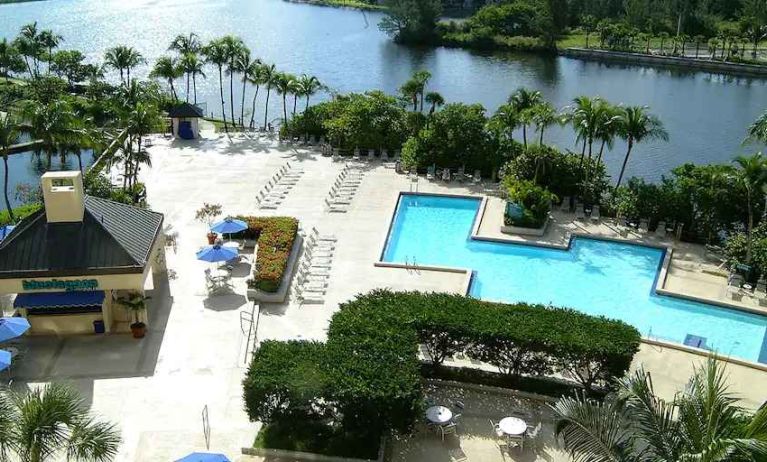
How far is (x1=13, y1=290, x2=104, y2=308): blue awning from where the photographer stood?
2628 centimetres

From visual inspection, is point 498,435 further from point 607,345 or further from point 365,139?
point 365,139

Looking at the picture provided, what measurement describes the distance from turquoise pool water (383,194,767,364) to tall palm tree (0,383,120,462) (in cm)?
1964

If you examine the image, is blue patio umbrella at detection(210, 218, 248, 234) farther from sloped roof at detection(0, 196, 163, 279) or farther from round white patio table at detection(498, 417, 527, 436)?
round white patio table at detection(498, 417, 527, 436)

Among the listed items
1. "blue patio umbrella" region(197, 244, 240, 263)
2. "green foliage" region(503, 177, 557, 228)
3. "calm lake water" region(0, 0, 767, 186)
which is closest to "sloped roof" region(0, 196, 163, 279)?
"blue patio umbrella" region(197, 244, 240, 263)

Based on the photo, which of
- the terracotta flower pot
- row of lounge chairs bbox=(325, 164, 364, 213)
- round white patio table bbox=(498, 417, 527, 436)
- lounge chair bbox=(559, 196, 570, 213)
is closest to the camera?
round white patio table bbox=(498, 417, 527, 436)

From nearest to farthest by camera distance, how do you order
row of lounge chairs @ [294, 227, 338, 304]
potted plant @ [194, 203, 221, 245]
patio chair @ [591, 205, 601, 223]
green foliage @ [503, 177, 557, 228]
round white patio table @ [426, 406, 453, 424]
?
round white patio table @ [426, 406, 453, 424] → row of lounge chairs @ [294, 227, 338, 304] → potted plant @ [194, 203, 221, 245] → green foliage @ [503, 177, 557, 228] → patio chair @ [591, 205, 601, 223]

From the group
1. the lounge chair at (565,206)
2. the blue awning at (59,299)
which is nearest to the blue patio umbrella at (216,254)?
the blue awning at (59,299)

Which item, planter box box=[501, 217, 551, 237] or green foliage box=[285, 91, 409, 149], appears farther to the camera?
green foliage box=[285, 91, 409, 149]

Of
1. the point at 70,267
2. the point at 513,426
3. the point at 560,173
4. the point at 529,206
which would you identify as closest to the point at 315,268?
the point at 70,267

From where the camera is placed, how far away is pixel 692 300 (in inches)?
1254

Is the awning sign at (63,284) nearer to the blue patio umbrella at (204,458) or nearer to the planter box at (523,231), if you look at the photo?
the blue patio umbrella at (204,458)

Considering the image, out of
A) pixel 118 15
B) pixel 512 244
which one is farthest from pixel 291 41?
pixel 512 244

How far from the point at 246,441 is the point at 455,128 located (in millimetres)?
27342

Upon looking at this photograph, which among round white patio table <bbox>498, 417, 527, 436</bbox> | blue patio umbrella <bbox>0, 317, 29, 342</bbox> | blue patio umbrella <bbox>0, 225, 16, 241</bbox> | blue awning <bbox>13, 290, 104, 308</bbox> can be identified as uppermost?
blue patio umbrella <bbox>0, 225, 16, 241</bbox>
